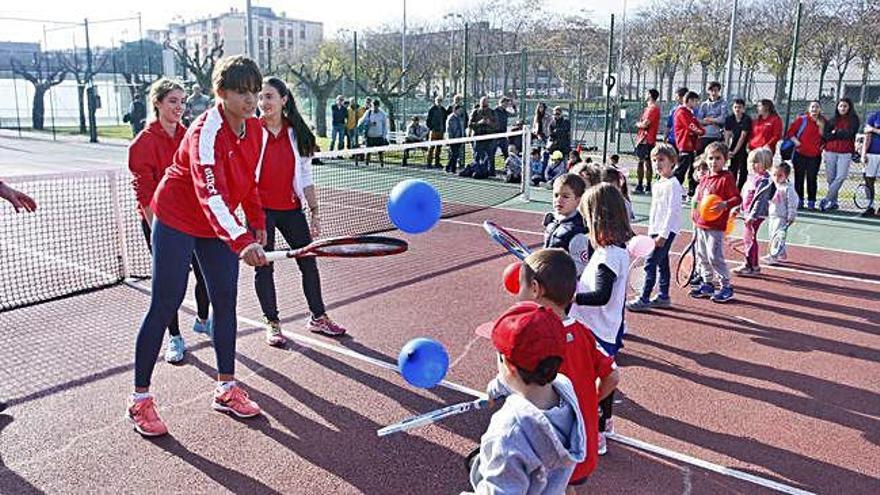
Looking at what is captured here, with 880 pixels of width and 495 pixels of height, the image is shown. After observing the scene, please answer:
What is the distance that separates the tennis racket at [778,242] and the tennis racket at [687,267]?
1515mm

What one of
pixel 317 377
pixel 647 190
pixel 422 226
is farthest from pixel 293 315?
pixel 647 190

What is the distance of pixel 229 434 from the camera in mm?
4391

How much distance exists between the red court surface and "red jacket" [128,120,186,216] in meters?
1.35

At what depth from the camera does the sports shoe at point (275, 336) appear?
19.2ft

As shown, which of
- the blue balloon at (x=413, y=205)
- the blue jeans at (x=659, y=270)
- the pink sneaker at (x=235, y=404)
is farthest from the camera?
the blue jeans at (x=659, y=270)

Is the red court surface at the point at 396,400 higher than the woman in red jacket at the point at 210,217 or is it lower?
lower

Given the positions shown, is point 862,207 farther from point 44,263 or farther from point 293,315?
point 44,263

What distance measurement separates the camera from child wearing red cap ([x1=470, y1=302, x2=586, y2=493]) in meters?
2.45

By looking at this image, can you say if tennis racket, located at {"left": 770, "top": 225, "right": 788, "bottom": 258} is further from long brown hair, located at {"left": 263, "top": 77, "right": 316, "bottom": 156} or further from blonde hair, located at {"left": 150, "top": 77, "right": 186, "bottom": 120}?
blonde hair, located at {"left": 150, "top": 77, "right": 186, "bottom": 120}

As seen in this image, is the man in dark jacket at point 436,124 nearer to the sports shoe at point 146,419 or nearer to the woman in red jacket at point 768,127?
the woman in red jacket at point 768,127

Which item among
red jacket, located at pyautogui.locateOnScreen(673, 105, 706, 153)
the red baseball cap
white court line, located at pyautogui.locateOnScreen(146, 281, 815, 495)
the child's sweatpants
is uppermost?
red jacket, located at pyautogui.locateOnScreen(673, 105, 706, 153)

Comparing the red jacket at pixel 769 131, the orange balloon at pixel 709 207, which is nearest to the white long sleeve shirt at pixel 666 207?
the orange balloon at pixel 709 207

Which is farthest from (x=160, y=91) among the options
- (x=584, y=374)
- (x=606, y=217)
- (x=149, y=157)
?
(x=584, y=374)

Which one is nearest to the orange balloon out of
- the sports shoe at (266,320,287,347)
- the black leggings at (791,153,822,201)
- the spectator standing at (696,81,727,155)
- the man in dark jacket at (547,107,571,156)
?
the sports shoe at (266,320,287,347)
